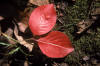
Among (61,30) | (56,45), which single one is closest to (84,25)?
(61,30)

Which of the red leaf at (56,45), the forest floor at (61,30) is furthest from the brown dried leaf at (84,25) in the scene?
the red leaf at (56,45)

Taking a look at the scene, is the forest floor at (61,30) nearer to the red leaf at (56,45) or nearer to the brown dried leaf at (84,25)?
the brown dried leaf at (84,25)

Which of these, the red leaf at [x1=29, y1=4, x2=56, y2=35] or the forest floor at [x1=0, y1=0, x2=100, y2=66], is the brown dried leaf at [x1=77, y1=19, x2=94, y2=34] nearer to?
the forest floor at [x1=0, y1=0, x2=100, y2=66]

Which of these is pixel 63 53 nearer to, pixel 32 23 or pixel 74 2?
pixel 32 23

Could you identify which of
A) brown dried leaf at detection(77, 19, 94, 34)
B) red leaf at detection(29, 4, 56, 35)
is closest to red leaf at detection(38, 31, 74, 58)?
red leaf at detection(29, 4, 56, 35)

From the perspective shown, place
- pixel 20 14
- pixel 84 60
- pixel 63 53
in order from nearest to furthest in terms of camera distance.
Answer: pixel 63 53 < pixel 84 60 < pixel 20 14

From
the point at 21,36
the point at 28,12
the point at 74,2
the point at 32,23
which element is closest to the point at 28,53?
the point at 21,36

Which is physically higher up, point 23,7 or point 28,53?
point 23,7
